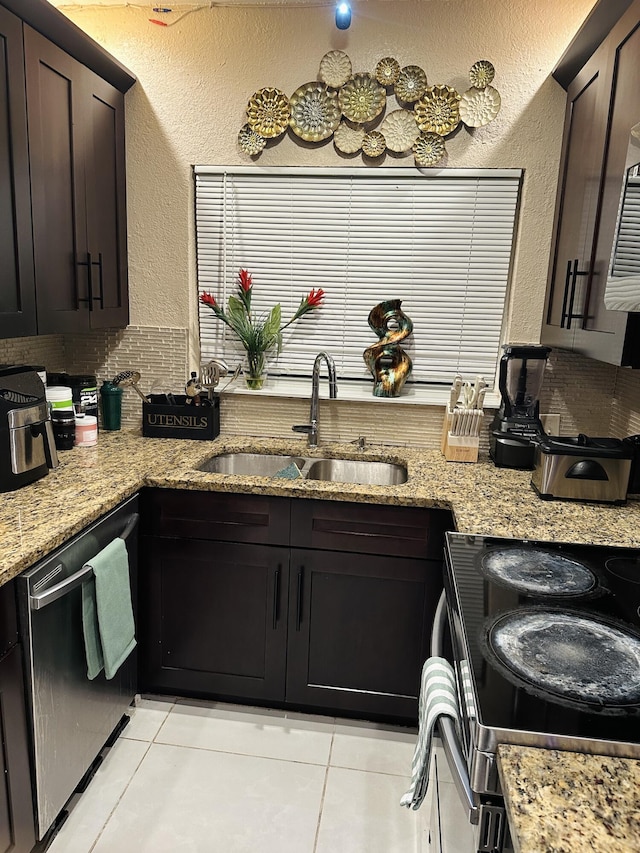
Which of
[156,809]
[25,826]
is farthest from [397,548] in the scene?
[25,826]

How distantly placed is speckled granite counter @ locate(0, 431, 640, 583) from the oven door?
747 mm

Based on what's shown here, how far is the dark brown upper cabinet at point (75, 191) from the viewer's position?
6.44ft

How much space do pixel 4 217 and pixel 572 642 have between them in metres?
1.88

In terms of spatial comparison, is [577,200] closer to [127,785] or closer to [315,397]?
[315,397]

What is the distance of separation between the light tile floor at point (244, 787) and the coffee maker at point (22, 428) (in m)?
0.99

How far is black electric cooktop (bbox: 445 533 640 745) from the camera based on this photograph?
0.96 meters

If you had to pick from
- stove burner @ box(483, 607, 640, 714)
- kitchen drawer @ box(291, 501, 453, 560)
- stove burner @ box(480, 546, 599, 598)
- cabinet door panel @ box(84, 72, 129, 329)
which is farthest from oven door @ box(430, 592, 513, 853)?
cabinet door panel @ box(84, 72, 129, 329)

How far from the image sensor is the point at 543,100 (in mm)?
2375

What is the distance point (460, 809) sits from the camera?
3.27ft

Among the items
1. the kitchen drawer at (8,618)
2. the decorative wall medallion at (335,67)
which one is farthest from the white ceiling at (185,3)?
the kitchen drawer at (8,618)

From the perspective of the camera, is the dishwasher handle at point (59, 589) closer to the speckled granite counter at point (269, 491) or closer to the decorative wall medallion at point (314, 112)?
the speckled granite counter at point (269, 491)

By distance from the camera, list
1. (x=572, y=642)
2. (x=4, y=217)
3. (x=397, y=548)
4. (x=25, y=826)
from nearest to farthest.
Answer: (x=572, y=642) < (x=25, y=826) < (x=4, y=217) < (x=397, y=548)

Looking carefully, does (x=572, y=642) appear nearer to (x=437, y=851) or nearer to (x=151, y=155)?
(x=437, y=851)

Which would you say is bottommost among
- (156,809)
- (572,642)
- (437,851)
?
(156,809)
